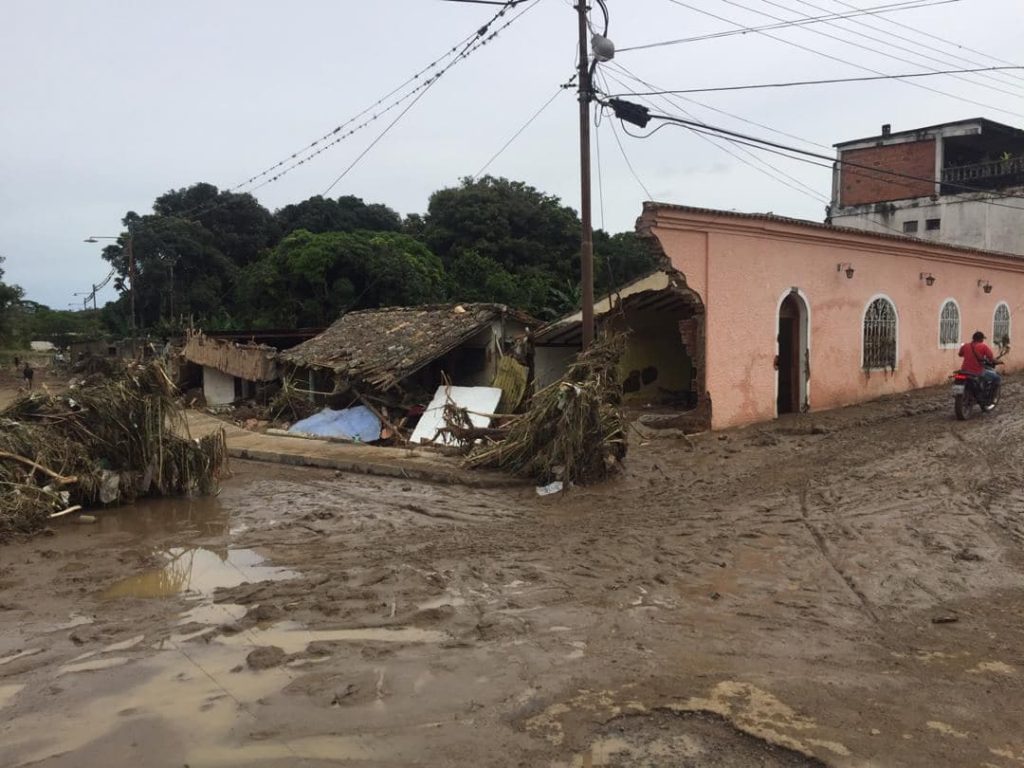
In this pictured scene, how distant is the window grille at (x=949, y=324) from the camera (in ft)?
61.4

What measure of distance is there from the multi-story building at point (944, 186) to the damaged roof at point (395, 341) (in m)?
18.8

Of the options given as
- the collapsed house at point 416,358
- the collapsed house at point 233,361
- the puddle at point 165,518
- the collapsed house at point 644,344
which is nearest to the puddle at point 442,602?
the puddle at point 165,518

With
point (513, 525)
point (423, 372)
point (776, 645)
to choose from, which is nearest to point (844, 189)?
point (423, 372)

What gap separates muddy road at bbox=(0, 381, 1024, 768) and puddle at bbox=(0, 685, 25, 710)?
22 millimetres

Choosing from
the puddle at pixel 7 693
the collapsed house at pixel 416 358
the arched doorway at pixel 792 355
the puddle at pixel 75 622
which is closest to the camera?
the puddle at pixel 7 693

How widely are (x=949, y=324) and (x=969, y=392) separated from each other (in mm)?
7129

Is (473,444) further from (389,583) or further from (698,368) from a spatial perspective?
(389,583)

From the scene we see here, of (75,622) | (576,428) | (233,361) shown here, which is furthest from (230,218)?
(75,622)

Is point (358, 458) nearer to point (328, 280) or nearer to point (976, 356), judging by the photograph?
point (976, 356)

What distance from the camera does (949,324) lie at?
1903 centimetres

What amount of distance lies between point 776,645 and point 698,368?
9118 millimetres

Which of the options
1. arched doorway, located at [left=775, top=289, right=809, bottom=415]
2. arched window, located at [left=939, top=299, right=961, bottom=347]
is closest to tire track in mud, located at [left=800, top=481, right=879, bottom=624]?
arched doorway, located at [left=775, top=289, right=809, bottom=415]

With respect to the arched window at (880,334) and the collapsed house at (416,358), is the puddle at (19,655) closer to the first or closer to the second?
the collapsed house at (416,358)

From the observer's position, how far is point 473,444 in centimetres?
1162
